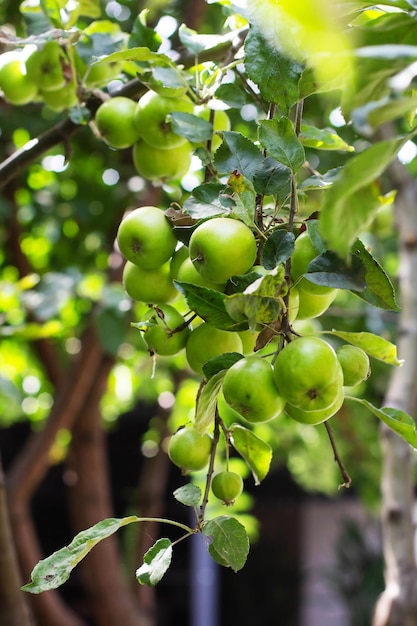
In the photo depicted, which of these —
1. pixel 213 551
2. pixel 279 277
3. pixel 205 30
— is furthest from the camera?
pixel 205 30

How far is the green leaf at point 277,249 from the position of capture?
0.57m

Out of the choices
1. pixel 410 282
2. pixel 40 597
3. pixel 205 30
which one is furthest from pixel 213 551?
pixel 205 30

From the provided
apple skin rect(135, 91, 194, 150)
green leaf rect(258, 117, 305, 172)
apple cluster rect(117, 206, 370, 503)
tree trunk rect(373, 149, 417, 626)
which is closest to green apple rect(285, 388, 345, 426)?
apple cluster rect(117, 206, 370, 503)

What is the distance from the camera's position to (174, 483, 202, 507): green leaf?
66cm

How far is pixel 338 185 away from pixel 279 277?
0.15 metres

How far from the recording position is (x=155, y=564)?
62 centimetres

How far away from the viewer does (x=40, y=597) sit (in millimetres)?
2045

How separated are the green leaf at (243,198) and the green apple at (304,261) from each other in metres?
0.05

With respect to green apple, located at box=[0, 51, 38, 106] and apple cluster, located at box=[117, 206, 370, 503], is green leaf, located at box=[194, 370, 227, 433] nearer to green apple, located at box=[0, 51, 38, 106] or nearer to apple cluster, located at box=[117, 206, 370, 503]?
apple cluster, located at box=[117, 206, 370, 503]

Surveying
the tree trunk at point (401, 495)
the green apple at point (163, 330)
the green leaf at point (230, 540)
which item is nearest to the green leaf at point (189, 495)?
the green leaf at point (230, 540)

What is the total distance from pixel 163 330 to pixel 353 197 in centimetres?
29

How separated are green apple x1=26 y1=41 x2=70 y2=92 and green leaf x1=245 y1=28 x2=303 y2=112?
0.39 metres

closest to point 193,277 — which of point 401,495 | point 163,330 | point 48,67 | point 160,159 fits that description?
point 163,330

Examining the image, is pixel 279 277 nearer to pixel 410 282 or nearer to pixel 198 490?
pixel 198 490
